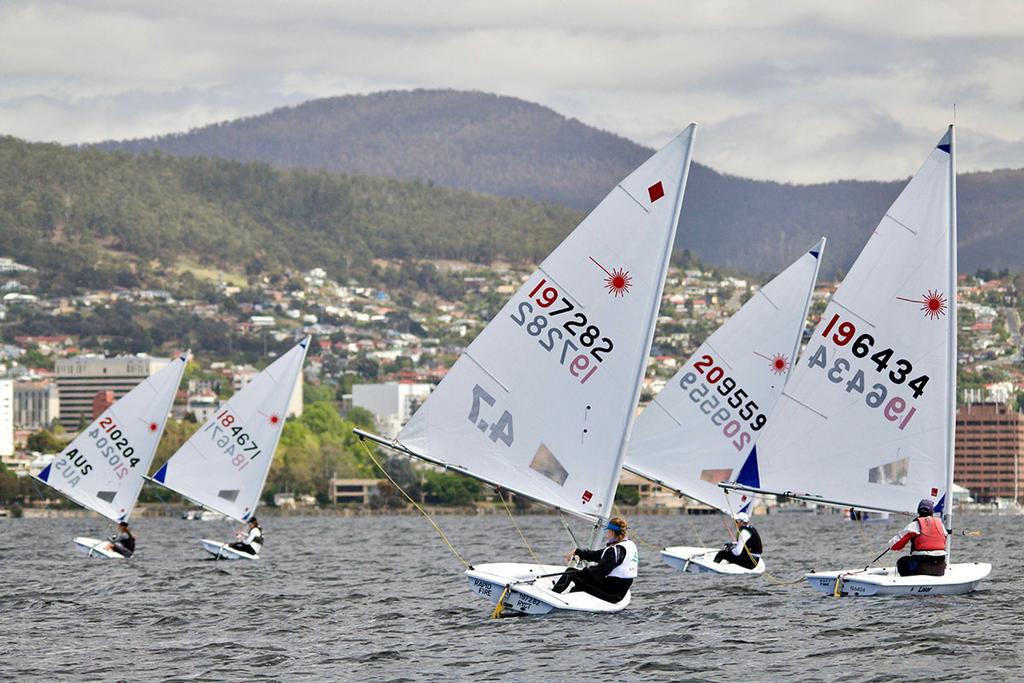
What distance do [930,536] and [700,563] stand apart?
11.4m

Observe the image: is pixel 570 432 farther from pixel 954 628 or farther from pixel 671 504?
pixel 671 504

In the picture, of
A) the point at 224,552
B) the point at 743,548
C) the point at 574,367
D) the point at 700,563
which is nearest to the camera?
the point at 574,367

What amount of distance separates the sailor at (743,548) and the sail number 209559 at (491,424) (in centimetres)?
1200

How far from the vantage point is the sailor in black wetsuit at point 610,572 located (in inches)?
1091

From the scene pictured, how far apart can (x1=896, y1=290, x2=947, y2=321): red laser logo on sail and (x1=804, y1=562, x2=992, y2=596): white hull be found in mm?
4319

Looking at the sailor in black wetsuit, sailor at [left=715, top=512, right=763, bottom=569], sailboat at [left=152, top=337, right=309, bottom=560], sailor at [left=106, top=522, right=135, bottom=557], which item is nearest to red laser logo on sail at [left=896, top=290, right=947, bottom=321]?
the sailor in black wetsuit

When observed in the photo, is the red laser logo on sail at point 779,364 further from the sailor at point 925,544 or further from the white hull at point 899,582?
the sailor at point 925,544

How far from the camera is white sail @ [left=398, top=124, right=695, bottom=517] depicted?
2805cm

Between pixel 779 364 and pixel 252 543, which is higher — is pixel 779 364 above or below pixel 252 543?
above

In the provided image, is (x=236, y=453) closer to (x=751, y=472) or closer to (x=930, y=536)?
(x=751, y=472)

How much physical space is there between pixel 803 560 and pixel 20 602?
1033 inches

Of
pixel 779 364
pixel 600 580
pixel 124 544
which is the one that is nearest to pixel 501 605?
pixel 600 580

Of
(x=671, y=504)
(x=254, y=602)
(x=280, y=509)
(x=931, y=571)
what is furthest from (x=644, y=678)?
(x=671, y=504)

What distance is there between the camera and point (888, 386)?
31.4 metres
